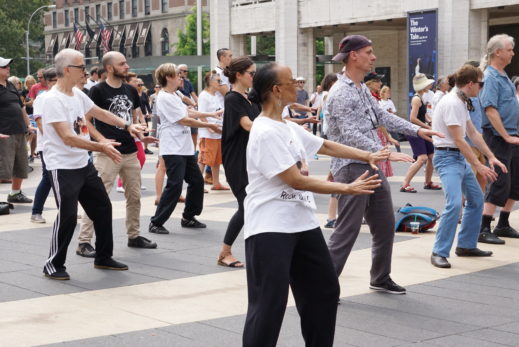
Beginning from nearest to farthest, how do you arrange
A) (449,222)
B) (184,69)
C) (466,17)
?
1. (449,222)
2. (184,69)
3. (466,17)

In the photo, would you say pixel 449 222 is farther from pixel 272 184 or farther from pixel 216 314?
pixel 272 184

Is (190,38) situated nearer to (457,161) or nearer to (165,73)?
(165,73)

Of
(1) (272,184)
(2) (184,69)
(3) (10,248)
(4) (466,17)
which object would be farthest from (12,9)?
(1) (272,184)

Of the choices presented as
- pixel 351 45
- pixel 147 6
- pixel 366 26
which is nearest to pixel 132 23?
pixel 147 6

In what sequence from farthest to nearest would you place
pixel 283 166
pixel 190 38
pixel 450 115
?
pixel 190 38, pixel 450 115, pixel 283 166

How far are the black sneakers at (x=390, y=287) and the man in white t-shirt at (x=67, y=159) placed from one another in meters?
2.36

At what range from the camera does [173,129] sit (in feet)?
32.1

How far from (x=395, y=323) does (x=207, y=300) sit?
4.85 feet

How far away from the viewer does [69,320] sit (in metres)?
5.84

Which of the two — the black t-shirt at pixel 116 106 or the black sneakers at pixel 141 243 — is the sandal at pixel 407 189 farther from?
the black t-shirt at pixel 116 106

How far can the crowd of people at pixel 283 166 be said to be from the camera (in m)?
4.23

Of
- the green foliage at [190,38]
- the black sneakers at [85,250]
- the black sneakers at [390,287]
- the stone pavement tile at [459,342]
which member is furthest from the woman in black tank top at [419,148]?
the green foliage at [190,38]

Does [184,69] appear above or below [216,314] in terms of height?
above

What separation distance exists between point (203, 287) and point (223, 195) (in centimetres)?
639
